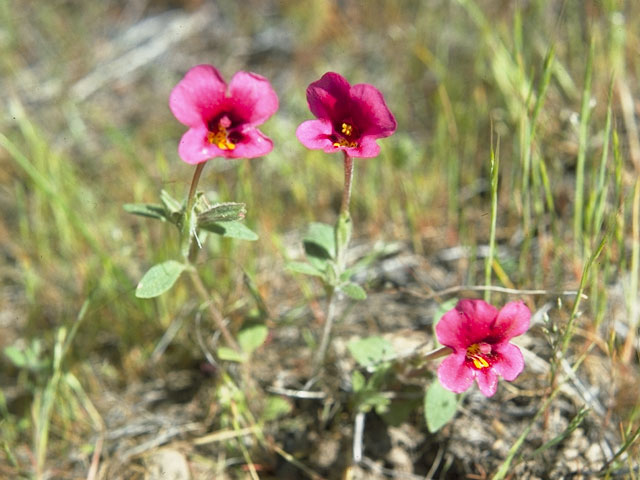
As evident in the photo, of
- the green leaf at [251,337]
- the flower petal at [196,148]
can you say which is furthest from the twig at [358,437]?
the flower petal at [196,148]

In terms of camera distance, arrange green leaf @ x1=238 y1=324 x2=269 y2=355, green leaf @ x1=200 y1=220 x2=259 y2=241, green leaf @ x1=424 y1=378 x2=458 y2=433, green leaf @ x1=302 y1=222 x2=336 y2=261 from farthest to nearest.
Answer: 1. green leaf @ x1=238 y1=324 x2=269 y2=355
2. green leaf @ x1=302 y1=222 x2=336 y2=261
3. green leaf @ x1=424 y1=378 x2=458 y2=433
4. green leaf @ x1=200 y1=220 x2=259 y2=241

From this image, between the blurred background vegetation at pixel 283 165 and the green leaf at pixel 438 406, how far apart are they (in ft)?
1.82

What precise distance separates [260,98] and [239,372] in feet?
3.65

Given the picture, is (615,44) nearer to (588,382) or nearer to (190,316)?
(588,382)

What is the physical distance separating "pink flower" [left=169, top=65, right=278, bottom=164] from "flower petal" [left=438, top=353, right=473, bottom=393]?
754 mm

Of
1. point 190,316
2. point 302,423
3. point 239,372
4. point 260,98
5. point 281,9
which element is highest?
point 281,9

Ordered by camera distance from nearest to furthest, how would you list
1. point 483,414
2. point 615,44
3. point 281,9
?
point 483,414, point 615,44, point 281,9

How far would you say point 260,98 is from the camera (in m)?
1.78

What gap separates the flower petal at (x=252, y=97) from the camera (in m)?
1.77

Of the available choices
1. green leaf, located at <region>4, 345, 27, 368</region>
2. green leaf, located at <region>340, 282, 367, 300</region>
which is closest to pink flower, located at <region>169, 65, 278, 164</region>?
green leaf, located at <region>340, 282, 367, 300</region>

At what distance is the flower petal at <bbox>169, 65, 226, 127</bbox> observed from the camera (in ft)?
5.58

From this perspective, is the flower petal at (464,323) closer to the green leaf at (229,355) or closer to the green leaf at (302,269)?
the green leaf at (302,269)

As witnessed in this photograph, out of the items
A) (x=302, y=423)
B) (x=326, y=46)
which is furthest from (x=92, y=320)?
(x=326, y=46)

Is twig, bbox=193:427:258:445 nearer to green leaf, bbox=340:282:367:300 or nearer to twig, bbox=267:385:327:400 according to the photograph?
twig, bbox=267:385:327:400
